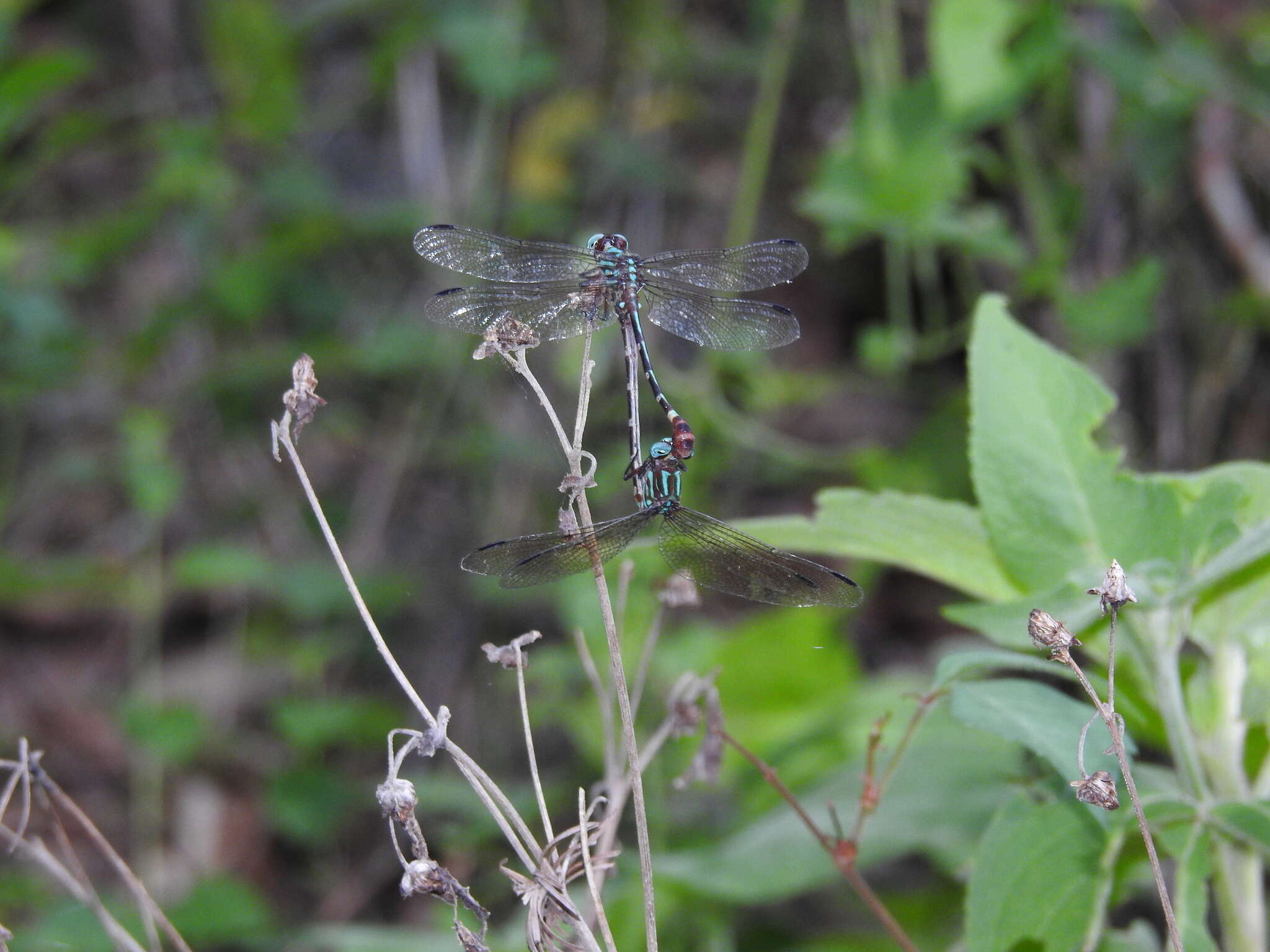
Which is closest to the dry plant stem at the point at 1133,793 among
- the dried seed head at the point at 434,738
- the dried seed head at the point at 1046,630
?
the dried seed head at the point at 1046,630

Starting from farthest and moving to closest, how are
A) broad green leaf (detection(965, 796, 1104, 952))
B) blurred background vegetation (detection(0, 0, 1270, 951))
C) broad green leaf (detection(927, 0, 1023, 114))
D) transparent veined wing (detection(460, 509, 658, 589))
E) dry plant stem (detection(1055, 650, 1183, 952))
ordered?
blurred background vegetation (detection(0, 0, 1270, 951)) → broad green leaf (detection(927, 0, 1023, 114)) → transparent veined wing (detection(460, 509, 658, 589)) → broad green leaf (detection(965, 796, 1104, 952)) → dry plant stem (detection(1055, 650, 1183, 952))

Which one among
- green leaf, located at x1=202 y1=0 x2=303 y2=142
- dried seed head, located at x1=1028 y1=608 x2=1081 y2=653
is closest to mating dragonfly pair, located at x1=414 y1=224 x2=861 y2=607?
dried seed head, located at x1=1028 y1=608 x2=1081 y2=653

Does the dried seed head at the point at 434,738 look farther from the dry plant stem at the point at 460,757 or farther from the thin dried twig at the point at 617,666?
the thin dried twig at the point at 617,666

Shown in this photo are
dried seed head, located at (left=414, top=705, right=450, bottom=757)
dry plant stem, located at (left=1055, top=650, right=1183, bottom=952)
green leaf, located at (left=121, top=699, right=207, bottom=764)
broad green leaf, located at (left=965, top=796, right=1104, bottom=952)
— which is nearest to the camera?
dry plant stem, located at (left=1055, top=650, right=1183, bottom=952)

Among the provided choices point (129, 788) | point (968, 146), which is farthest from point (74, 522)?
point (968, 146)

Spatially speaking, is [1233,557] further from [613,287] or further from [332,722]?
[332,722]

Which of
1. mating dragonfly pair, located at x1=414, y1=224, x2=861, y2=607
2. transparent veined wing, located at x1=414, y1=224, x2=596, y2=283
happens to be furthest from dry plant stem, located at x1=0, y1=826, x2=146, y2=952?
transparent veined wing, located at x1=414, y1=224, x2=596, y2=283

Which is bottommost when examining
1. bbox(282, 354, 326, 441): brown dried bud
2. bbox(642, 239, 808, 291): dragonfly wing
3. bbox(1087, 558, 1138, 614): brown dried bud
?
bbox(1087, 558, 1138, 614): brown dried bud

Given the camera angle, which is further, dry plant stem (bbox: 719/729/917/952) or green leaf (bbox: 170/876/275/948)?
green leaf (bbox: 170/876/275/948)

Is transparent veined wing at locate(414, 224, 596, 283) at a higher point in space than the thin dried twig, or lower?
higher

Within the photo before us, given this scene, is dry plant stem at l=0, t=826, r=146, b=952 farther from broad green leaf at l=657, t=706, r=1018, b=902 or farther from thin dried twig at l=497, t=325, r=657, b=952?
broad green leaf at l=657, t=706, r=1018, b=902
